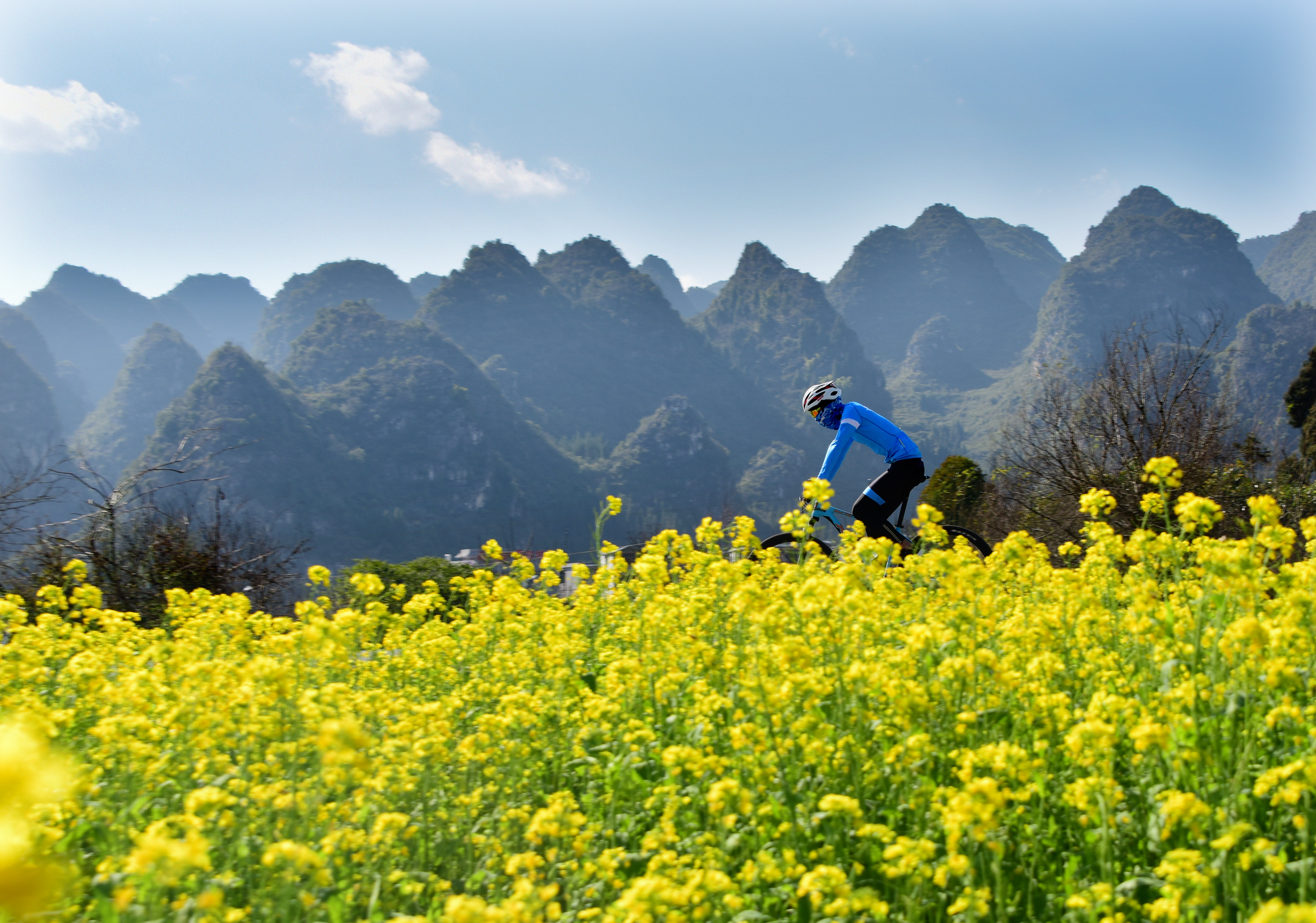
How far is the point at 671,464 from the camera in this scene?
463ft

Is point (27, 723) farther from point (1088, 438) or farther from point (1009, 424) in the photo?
point (1009, 424)

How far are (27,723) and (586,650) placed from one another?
2.76 meters

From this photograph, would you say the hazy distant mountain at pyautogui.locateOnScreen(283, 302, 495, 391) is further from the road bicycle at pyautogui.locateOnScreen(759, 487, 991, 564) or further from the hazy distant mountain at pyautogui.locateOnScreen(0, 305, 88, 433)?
the road bicycle at pyautogui.locateOnScreen(759, 487, 991, 564)

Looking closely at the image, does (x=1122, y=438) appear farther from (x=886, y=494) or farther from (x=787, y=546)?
(x=787, y=546)

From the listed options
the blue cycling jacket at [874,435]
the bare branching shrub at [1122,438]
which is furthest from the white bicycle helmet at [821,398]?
the bare branching shrub at [1122,438]

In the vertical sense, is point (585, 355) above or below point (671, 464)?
above

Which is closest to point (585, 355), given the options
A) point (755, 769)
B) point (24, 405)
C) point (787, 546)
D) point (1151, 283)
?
point (24, 405)

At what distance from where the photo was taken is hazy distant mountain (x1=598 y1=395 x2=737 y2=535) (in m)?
133

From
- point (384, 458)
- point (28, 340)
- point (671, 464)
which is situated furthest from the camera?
point (28, 340)

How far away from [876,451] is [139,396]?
618ft

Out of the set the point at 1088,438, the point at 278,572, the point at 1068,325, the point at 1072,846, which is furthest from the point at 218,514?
the point at 1068,325

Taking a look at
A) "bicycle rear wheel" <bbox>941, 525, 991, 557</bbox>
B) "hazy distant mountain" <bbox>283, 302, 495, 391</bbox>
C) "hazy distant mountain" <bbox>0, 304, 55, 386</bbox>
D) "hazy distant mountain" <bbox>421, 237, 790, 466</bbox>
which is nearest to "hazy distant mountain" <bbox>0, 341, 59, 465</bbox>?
"hazy distant mountain" <bbox>283, 302, 495, 391</bbox>

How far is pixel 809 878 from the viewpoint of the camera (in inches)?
78.7

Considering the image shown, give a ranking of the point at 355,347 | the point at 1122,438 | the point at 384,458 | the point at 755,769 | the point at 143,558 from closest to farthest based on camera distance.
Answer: the point at 755,769, the point at 143,558, the point at 1122,438, the point at 384,458, the point at 355,347
